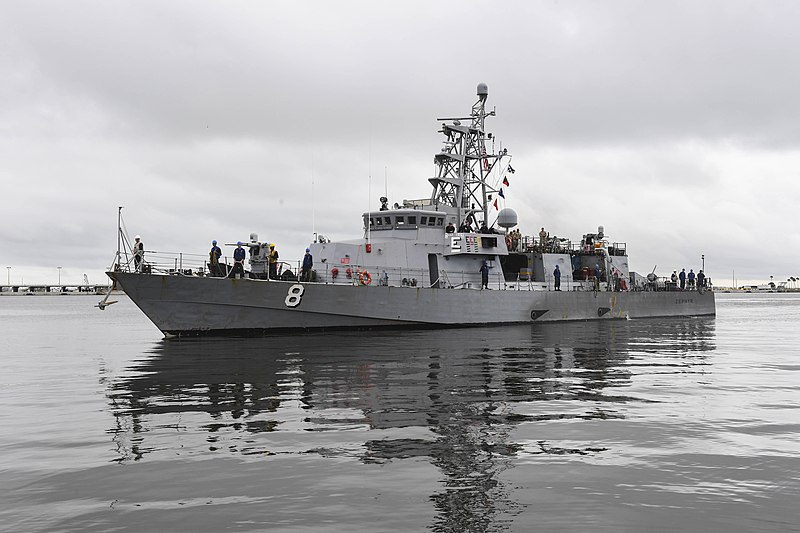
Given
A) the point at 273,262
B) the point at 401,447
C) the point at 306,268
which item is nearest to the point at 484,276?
the point at 306,268

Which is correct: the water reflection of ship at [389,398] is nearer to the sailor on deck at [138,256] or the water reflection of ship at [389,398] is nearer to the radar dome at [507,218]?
the sailor on deck at [138,256]

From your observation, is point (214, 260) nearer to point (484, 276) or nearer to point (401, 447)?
point (484, 276)

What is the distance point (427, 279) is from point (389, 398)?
60.9 feet

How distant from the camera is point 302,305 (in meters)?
23.9

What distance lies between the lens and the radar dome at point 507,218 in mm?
33938

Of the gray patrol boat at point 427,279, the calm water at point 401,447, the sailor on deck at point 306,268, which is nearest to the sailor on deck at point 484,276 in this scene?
the gray patrol boat at point 427,279

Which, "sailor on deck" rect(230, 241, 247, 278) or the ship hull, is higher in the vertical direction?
"sailor on deck" rect(230, 241, 247, 278)

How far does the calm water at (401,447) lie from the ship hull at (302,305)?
295 inches

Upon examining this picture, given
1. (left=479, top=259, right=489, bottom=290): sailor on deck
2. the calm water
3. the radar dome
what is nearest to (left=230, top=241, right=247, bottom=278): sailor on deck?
the calm water

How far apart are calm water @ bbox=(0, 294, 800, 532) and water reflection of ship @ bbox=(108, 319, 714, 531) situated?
0.05m

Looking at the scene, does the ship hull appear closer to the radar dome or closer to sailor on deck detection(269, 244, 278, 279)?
sailor on deck detection(269, 244, 278, 279)

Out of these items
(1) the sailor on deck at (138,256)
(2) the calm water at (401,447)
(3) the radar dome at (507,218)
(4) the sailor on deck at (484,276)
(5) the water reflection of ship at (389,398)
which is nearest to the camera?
(2) the calm water at (401,447)

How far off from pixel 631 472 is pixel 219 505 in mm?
3687

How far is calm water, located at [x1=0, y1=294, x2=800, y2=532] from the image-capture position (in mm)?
5031
